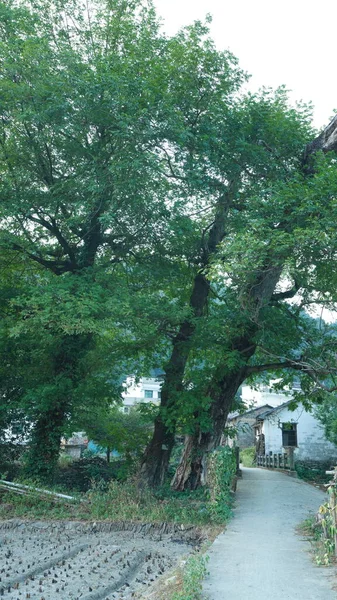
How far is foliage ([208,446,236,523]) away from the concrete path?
1.10 feet

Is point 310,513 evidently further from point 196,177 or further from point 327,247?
point 196,177

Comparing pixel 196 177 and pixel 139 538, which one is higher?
pixel 196 177

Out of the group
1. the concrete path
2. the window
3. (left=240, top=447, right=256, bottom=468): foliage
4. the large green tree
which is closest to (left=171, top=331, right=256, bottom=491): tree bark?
the concrete path

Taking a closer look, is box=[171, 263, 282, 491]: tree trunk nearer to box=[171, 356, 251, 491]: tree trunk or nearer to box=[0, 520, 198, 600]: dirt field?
box=[171, 356, 251, 491]: tree trunk

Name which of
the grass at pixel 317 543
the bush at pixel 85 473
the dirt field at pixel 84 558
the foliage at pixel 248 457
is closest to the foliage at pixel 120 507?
the dirt field at pixel 84 558

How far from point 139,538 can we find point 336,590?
5.23 meters

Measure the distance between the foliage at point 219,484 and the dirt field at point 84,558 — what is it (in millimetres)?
1183

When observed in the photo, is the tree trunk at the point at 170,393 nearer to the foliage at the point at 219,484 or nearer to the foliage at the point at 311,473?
the foliage at the point at 219,484

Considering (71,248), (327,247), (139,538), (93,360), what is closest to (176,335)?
(93,360)

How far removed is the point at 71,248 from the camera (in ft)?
56.3

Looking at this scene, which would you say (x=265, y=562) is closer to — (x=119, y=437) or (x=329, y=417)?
(x=119, y=437)

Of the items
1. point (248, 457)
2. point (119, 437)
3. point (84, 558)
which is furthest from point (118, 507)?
point (248, 457)

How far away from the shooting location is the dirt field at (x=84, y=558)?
→ 6785 millimetres

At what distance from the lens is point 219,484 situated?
40.9ft
